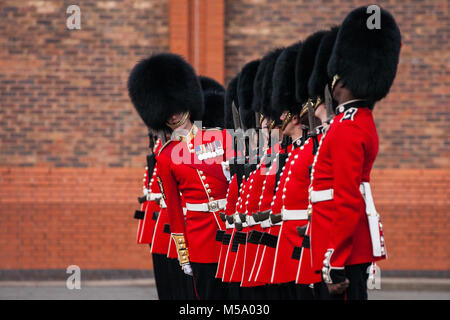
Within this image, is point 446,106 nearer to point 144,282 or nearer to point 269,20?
point 269,20

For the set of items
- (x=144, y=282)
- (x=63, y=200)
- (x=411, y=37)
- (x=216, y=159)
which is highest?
(x=411, y=37)

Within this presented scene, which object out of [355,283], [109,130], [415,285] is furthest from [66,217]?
[355,283]

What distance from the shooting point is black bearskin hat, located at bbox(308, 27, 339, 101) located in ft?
17.1

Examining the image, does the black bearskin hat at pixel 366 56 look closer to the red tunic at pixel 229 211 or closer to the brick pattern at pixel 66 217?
the red tunic at pixel 229 211

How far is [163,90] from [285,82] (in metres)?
1.21

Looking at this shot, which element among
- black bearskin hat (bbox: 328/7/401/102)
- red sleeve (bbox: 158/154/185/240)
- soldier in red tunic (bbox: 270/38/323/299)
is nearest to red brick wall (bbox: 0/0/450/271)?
red sleeve (bbox: 158/154/185/240)

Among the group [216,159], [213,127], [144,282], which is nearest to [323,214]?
[216,159]

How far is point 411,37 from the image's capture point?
39.5 ft

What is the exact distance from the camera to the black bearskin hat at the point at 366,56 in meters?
4.49

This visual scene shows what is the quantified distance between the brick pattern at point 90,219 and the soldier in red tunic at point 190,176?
16.7ft

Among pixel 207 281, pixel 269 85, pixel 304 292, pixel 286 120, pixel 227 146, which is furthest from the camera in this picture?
pixel 227 146

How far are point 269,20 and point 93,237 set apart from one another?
3.83 meters

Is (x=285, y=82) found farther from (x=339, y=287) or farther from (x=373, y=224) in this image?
(x=339, y=287)

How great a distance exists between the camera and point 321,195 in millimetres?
4445
